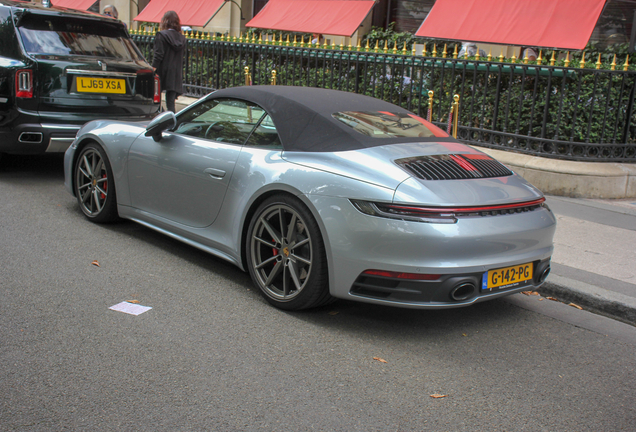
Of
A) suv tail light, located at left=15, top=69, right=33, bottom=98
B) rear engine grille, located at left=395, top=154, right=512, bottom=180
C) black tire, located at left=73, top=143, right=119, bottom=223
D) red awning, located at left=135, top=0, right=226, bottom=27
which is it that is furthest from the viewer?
red awning, located at left=135, top=0, right=226, bottom=27

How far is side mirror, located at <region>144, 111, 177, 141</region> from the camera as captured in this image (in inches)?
196

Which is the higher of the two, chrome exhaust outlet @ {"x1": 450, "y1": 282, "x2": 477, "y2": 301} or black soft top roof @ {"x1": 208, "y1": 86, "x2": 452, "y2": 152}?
black soft top roof @ {"x1": 208, "y1": 86, "x2": 452, "y2": 152}

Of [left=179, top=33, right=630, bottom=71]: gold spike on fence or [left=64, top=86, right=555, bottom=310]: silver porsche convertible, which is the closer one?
[left=64, top=86, right=555, bottom=310]: silver porsche convertible

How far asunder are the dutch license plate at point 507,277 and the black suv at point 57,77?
519cm

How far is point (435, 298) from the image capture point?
3.62 meters

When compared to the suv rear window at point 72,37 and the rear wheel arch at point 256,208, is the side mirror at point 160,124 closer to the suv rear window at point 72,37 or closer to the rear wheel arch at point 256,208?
the rear wheel arch at point 256,208

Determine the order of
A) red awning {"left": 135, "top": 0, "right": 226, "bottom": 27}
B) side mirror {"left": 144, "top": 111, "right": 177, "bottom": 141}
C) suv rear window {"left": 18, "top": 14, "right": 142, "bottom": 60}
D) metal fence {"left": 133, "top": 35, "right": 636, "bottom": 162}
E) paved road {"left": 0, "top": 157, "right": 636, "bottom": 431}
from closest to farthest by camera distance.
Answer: paved road {"left": 0, "top": 157, "right": 636, "bottom": 431} → side mirror {"left": 144, "top": 111, "right": 177, "bottom": 141} → suv rear window {"left": 18, "top": 14, "right": 142, "bottom": 60} → metal fence {"left": 133, "top": 35, "right": 636, "bottom": 162} → red awning {"left": 135, "top": 0, "right": 226, "bottom": 27}

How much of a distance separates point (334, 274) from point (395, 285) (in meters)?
0.37

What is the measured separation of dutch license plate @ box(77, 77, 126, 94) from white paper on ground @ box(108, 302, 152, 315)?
4038mm

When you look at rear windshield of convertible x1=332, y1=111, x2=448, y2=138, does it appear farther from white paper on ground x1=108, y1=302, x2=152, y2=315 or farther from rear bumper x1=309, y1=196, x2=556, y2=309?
white paper on ground x1=108, y1=302, x2=152, y2=315

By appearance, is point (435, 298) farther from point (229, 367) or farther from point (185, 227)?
point (185, 227)

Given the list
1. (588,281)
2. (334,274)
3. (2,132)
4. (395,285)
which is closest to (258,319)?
(334,274)

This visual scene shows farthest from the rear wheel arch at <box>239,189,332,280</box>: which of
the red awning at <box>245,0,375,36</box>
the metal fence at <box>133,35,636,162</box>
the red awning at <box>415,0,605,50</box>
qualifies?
the red awning at <box>245,0,375,36</box>

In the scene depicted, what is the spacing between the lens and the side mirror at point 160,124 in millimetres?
4969
